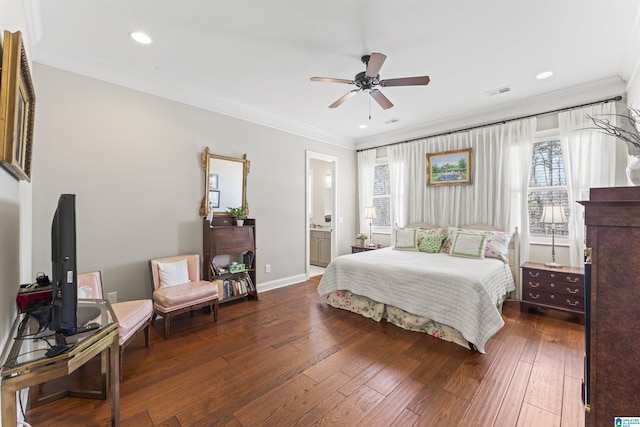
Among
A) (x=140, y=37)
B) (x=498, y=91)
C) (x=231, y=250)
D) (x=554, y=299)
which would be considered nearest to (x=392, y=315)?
(x=554, y=299)

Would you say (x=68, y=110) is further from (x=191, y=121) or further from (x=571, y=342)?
(x=571, y=342)

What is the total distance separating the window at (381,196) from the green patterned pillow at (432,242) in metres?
1.36

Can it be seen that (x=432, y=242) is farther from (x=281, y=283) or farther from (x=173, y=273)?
(x=173, y=273)

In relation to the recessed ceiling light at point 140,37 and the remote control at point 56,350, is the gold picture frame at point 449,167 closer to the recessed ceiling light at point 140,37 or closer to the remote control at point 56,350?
the recessed ceiling light at point 140,37

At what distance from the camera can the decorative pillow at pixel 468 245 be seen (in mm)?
3579

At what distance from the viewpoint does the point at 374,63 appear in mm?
2334

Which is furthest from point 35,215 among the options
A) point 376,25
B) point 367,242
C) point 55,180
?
point 367,242

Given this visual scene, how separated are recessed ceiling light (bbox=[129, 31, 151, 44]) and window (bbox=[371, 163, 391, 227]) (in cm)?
429

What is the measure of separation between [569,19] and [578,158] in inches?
76.3

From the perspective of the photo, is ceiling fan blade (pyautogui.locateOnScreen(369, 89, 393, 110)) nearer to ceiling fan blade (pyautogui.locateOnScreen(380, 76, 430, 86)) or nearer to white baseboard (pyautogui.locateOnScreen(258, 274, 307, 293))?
ceiling fan blade (pyautogui.locateOnScreen(380, 76, 430, 86))

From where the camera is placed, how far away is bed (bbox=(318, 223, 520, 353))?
8.16ft

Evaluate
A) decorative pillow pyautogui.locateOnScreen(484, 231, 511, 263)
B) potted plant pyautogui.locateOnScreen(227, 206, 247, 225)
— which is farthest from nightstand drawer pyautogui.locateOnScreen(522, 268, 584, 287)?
potted plant pyautogui.locateOnScreen(227, 206, 247, 225)

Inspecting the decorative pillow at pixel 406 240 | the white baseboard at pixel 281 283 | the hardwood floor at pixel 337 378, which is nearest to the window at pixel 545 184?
the hardwood floor at pixel 337 378

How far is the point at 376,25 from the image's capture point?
2.22 meters
